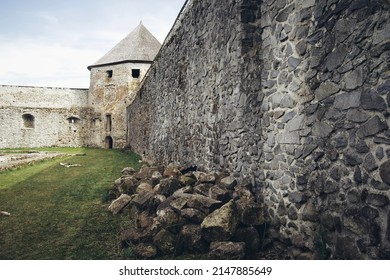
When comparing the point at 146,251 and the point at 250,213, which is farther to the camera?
the point at 250,213

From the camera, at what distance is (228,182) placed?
5.02 m

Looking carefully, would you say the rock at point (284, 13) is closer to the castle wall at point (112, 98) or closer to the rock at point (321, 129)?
the rock at point (321, 129)

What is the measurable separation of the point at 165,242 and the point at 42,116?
31.2 meters

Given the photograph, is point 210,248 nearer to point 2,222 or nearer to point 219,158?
point 219,158

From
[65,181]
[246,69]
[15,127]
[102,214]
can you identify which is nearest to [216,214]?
[246,69]

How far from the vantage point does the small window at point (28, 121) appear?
31219mm

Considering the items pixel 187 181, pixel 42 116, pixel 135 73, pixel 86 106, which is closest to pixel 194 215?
pixel 187 181

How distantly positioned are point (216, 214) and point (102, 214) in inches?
111

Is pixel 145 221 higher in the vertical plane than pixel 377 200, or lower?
lower

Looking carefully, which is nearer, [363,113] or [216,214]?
[363,113]

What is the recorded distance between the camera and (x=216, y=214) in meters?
4.04

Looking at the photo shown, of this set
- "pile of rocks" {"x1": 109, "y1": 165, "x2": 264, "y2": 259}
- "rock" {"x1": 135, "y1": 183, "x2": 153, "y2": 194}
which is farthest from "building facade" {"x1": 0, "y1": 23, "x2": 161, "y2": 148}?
"pile of rocks" {"x1": 109, "y1": 165, "x2": 264, "y2": 259}

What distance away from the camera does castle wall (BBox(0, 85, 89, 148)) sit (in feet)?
101

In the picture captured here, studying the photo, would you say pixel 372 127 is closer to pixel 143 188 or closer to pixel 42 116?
pixel 143 188
